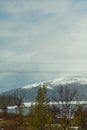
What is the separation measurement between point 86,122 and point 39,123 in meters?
11.3

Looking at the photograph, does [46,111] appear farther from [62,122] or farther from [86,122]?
[86,122]

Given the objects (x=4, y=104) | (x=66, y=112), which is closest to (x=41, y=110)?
(x=66, y=112)

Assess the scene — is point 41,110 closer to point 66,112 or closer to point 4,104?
point 66,112

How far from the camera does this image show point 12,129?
72.2 meters

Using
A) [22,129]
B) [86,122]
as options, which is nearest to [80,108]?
[86,122]

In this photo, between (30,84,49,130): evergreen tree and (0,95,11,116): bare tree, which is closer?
(30,84,49,130): evergreen tree

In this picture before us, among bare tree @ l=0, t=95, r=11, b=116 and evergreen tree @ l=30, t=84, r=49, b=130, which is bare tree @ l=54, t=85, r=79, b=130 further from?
bare tree @ l=0, t=95, r=11, b=116

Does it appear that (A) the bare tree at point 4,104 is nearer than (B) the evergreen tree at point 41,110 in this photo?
No

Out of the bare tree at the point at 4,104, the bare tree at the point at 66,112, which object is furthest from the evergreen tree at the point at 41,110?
the bare tree at the point at 4,104

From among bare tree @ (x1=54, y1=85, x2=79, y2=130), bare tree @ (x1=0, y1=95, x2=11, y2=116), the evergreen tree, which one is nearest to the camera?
bare tree @ (x1=54, y1=85, x2=79, y2=130)

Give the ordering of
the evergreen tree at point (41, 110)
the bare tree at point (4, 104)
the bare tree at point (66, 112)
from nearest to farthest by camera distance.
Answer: the bare tree at point (66, 112) < the evergreen tree at point (41, 110) < the bare tree at point (4, 104)

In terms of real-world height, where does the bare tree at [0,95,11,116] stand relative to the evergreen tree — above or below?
above

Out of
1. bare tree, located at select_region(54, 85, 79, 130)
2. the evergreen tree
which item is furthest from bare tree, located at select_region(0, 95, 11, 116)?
the evergreen tree

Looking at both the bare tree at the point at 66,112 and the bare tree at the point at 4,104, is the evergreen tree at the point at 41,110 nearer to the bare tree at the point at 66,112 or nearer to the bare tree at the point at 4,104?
the bare tree at the point at 66,112
